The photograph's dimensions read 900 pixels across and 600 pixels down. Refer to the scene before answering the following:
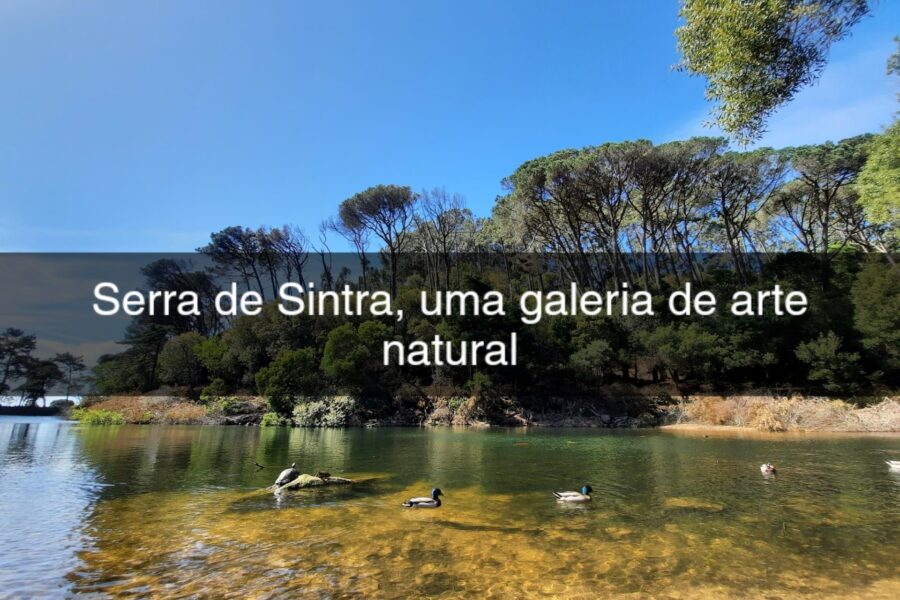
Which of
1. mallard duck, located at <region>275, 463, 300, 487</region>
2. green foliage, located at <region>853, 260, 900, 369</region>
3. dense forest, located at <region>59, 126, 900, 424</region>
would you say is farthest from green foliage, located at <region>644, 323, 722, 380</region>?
mallard duck, located at <region>275, 463, 300, 487</region>

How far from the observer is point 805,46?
884 cm

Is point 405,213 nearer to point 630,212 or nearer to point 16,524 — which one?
point 630,212

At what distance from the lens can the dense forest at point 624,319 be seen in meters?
32.8

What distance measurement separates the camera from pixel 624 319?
1523 inches

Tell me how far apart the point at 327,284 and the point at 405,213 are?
705 inches

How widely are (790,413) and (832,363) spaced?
3991 millimetres

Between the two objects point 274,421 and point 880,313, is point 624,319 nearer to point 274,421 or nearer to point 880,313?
point 880,313

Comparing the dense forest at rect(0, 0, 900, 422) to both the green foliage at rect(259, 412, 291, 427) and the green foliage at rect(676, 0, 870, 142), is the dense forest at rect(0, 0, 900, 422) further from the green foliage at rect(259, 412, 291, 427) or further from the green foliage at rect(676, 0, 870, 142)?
the green foliage at rect(676, 0, 870, 142)

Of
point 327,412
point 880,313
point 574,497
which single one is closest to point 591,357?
point 880,313

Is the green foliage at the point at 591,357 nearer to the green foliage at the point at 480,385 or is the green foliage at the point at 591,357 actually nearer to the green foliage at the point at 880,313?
the green foliage at the point at 480,385

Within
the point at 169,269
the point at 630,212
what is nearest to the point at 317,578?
the point at 630,212

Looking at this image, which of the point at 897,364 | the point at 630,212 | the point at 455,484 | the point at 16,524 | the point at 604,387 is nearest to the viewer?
the point at 16,524

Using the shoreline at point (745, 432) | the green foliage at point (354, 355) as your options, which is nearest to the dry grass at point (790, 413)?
the shoreline at point (745, 432)

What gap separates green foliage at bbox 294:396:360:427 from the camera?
3766cm
